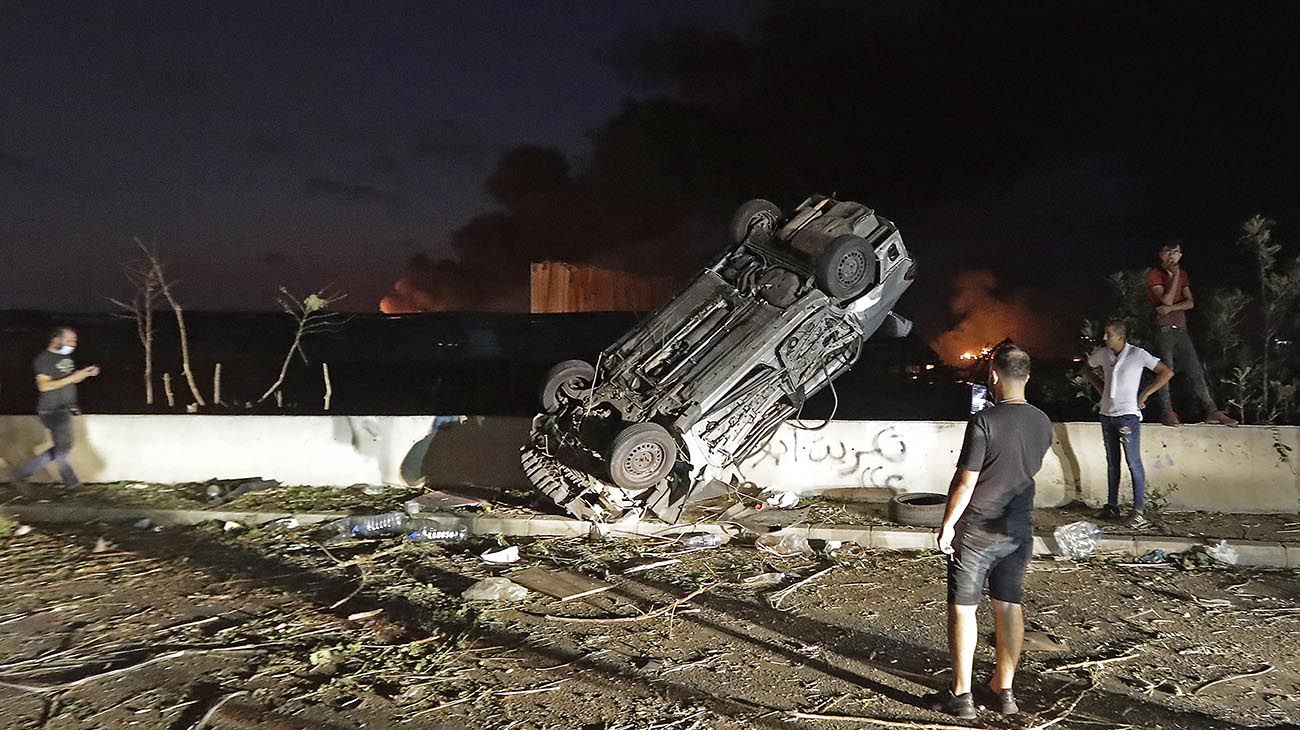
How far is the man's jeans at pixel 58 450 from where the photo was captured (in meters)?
8.34

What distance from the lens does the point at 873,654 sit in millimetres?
4617

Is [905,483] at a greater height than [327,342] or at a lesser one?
lesser

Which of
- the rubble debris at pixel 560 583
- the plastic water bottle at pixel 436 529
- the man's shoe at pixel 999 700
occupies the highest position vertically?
the plastic water bottle at pixel 436 529

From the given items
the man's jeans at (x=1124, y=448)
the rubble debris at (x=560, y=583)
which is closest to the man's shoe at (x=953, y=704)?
the rubble debris at (x=560, y=583)

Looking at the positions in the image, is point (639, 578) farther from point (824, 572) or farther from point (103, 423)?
point (103, 423)

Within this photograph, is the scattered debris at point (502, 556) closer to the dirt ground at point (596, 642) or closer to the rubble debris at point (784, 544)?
the dirt ground at point (596, 642)

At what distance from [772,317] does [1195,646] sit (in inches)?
153

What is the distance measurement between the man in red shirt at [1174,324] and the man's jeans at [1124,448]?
47.8 inches

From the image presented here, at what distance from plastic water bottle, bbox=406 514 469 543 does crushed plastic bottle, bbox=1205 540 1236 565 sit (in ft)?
20.4

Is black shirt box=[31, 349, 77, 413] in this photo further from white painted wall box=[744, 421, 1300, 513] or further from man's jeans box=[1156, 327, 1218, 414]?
man's jeans box=[1156, 327, 1218, 414]

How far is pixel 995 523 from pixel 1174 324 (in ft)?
19.5

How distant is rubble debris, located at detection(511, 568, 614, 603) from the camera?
5.61 metres

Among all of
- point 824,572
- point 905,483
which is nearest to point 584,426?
point 824,572

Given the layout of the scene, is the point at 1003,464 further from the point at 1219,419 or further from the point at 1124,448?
the point at 1219,419
